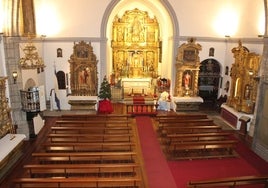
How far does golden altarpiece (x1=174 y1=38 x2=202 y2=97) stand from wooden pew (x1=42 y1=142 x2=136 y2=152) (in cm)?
810

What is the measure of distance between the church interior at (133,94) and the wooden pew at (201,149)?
40mm

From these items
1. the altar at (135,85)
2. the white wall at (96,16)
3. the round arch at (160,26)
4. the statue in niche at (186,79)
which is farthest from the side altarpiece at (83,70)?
the statue in niche at (186,79)

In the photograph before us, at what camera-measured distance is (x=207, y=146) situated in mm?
9969

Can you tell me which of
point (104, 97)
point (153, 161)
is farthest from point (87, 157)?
point (104, 97)

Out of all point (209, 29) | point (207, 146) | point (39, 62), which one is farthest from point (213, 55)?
point (39, 62)

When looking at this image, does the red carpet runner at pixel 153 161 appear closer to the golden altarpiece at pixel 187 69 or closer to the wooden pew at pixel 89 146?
the wooden pew at pixel 89 146

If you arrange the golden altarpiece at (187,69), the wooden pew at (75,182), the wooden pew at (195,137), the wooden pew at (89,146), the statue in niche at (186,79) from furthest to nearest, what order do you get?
the statue in niche at (186,79)
the golden altarpiece at (187,69)
the wooden pew at (195,137)
the wooden pew at (89,146)
the wooden pew at (75,182)

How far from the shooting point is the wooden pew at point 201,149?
9891 millimetres

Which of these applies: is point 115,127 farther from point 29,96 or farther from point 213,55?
point 213,55

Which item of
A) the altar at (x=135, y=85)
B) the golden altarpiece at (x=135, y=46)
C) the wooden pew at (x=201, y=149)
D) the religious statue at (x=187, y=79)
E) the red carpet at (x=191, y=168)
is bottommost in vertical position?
the red carpet at (x=191, y=168)

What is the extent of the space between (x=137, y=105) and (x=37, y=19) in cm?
801

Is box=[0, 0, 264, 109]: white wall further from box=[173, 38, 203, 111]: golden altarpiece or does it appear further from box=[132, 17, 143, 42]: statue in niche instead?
box=[132, 17, 143, 42]: statue in niche

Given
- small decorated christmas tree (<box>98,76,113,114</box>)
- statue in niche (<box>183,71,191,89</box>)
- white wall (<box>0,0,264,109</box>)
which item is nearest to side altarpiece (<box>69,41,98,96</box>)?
white wall (<box>0,0,264,109</box>)

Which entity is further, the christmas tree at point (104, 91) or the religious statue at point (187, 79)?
the religious statue at point (187, 79)
